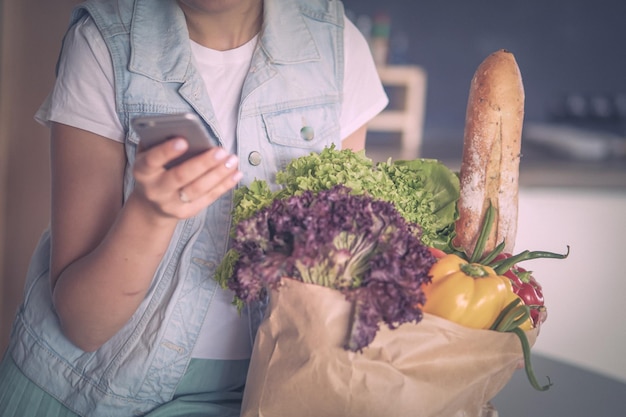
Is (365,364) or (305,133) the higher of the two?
(305,133)

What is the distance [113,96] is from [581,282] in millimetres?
1680

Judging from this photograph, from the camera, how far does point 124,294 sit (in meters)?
0.91

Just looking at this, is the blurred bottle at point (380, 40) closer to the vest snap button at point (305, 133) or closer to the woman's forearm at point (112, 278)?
the vest snap button at point (305, 133)

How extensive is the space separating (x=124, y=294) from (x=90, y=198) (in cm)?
16

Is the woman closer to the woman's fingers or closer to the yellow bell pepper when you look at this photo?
the woman's fingers

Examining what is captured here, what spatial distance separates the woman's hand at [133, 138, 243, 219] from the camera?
73 cm

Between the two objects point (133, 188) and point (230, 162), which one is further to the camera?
point (133, 188)

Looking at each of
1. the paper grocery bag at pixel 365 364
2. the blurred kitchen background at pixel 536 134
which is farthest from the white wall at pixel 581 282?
the paper grocery bag at pixel 365 364

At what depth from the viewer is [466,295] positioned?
0.81 meters

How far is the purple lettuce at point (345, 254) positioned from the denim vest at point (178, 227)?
9.8 inches

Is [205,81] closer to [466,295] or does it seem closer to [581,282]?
[466,295]

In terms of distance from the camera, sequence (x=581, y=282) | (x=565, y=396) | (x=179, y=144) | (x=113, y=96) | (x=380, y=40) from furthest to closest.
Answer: (x=380, y=40) < (x=581, y=282) < (x=565, y=396) < (x=113, y=96) < (x=179, y=144)

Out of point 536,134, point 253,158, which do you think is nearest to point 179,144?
point 253,158

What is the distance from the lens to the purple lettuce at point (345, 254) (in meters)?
0.72
